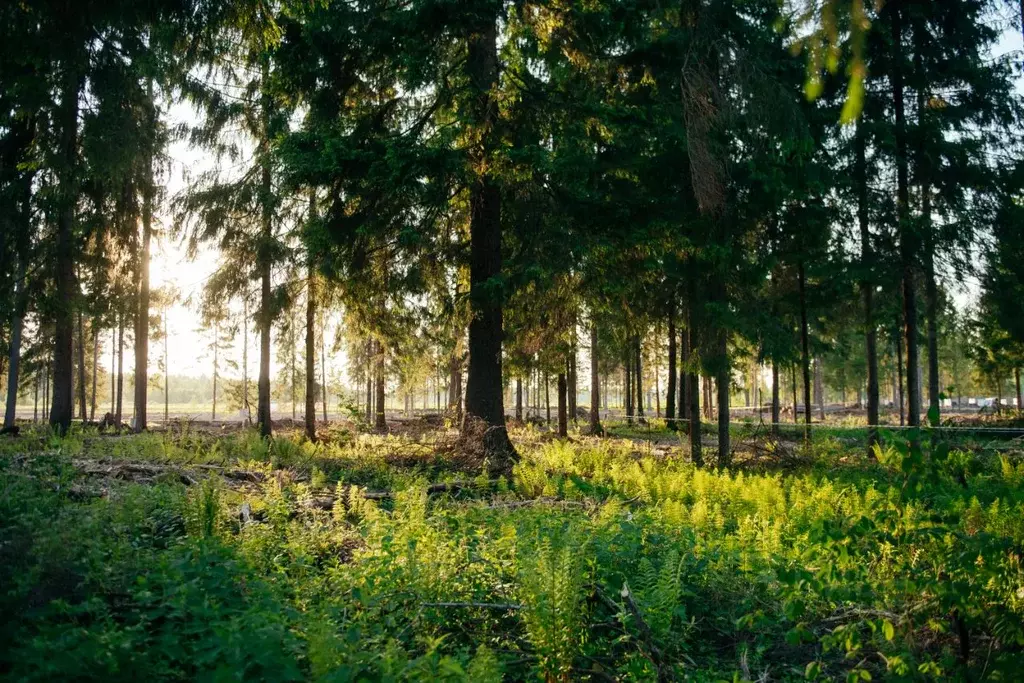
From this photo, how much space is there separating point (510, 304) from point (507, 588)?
25.4ft

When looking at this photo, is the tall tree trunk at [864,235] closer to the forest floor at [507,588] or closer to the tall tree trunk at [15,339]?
the forest floor at [507,588]

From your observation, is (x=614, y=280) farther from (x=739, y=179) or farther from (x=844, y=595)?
(x=844, y=595)

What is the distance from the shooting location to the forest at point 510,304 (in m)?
3.67

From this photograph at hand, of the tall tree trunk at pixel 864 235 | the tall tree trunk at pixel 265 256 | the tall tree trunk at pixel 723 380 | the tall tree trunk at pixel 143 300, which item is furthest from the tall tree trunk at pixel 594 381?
the tall tree trunk at pixel 143 300

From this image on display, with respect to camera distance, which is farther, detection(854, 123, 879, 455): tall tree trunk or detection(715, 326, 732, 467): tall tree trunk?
detection(854, 123, 879, 455): tall tree trunk

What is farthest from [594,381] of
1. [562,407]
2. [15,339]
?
[15,339]

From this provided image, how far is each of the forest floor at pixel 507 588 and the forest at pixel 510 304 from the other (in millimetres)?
39

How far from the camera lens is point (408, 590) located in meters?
4.28

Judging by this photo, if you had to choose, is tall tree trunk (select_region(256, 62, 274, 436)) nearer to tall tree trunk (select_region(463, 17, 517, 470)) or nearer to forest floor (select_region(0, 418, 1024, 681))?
tall tree trunk (select_region(463, 17, 517, 470))

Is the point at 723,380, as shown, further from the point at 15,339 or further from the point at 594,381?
the point at 15,339

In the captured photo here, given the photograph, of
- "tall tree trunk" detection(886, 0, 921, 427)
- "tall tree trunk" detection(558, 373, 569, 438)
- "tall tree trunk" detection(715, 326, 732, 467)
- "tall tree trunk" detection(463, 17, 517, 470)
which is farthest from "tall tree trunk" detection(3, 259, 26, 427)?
"tall tree trunk" detection(886, 0, 921, 427)

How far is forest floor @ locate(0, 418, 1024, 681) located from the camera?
2.93 m

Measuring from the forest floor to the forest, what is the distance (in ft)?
0.13

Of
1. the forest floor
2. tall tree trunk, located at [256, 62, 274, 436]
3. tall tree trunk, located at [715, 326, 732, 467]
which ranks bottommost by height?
the forest floor
